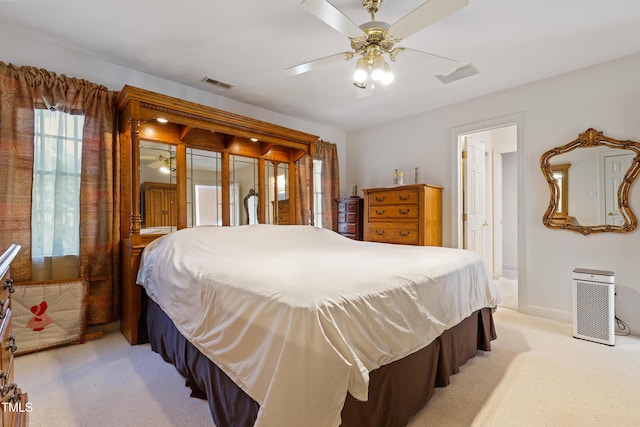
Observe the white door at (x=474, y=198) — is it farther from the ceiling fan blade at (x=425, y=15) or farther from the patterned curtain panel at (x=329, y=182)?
the ceiling fan blade at (x=425, y=15)

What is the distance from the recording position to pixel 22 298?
235 cm

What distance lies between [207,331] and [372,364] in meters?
0.84

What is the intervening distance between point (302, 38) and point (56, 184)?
8.02 ft

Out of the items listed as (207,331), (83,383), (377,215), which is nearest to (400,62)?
(377,215)

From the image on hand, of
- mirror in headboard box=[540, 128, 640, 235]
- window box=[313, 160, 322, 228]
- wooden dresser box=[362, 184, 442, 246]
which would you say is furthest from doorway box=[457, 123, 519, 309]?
window box=[313, 160, 322, 228]

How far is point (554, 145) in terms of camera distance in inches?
126

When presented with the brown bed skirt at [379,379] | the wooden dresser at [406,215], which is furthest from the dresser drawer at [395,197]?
the brown bed skirt at [379,379]

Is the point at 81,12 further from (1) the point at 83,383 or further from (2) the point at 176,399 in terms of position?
(2) the point at 176,399

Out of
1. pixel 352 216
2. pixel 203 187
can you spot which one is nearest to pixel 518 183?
pixel 352 216

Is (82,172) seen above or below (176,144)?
below

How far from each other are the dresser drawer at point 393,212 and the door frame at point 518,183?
60cm

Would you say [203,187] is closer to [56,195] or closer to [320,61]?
[56,195]

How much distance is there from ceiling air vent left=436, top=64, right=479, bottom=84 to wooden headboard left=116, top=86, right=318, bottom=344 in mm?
1630

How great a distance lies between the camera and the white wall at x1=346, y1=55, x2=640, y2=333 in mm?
2812
